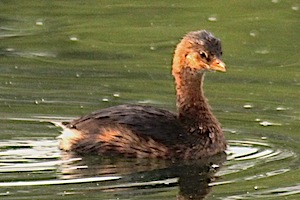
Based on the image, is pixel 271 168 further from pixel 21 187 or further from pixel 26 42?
pixel 26 42

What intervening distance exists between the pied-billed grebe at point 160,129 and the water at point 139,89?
0.44ft

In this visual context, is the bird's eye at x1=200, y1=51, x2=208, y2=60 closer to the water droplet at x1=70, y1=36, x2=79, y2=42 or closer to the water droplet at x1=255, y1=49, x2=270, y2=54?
the water droplet at x1=255, y1=49, x2=270, y2=54

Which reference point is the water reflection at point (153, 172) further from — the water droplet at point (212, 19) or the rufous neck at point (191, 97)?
the water droplet at point (212, 19)

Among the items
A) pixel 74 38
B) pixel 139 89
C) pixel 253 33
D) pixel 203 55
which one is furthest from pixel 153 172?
pixel 253 33

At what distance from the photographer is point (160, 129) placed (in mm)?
10383

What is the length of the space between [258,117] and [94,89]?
1855mm

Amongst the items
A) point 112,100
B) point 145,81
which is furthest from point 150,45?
point 112,100

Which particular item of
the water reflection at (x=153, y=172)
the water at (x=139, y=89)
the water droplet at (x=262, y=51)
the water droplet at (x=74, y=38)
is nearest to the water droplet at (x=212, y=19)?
the water at (x=139, y=89)

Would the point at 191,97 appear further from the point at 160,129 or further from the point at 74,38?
the point at 74,38

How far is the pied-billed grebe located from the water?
0.14 m

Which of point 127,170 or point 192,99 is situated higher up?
point 192,99

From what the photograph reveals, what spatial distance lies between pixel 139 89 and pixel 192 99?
5.80ft

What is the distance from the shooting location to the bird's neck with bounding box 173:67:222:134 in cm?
1077

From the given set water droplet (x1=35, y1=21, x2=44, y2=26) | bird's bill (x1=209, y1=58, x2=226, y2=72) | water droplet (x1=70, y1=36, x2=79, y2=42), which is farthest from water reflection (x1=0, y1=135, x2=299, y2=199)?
water droplet (x1=35, y1=21, x2=44, y2=26)
